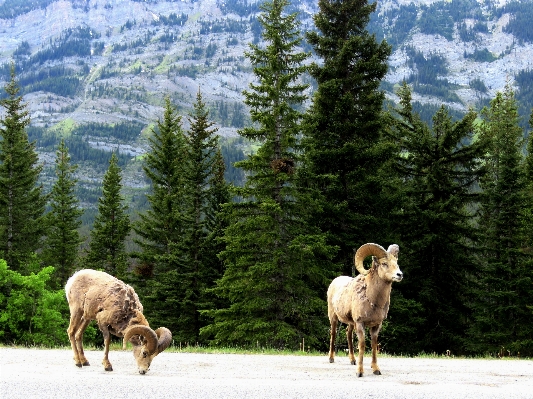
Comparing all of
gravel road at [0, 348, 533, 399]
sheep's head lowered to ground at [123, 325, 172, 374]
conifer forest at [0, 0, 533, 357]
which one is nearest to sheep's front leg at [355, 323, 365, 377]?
gravel road at [0, 348, 533, 399]

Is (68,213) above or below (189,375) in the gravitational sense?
above

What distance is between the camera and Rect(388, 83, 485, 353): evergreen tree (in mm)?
26422

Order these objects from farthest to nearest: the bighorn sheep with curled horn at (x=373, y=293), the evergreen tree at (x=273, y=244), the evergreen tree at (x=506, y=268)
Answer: the evergreen tree at (x=506, y=268) → the evergreen tree at (x=273, y=244) → the bighorn sheep with curled horn at (x=373, y=293)

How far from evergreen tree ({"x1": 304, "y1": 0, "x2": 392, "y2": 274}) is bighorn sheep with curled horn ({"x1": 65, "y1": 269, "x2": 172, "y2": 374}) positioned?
14045 mm

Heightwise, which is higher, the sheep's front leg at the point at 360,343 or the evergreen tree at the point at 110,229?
the evergreen tree at the point at 110,229

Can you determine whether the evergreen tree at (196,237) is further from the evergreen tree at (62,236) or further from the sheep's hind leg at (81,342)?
the sheep's hind leg at (81,342)

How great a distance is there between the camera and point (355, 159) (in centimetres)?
2389

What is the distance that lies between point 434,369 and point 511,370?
1482 millimetres

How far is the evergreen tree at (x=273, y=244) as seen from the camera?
2130 cm

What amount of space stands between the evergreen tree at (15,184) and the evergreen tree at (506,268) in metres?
30.9

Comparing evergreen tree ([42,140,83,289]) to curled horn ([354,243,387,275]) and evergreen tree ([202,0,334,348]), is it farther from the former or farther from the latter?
curled horn ([354,243,387,275])

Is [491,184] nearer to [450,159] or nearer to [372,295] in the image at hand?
[450,159]

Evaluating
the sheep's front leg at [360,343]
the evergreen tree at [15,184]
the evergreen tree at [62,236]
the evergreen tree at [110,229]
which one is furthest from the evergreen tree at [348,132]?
the evergreen tree at [62,236]

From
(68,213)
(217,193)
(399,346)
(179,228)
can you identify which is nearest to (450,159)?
(399,346)
